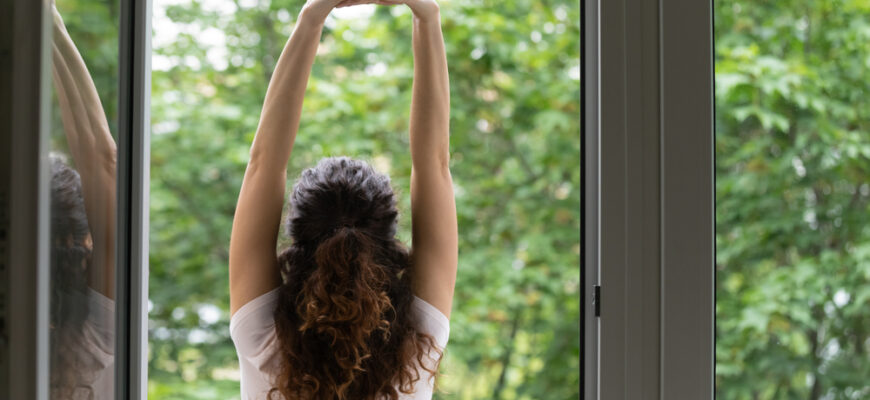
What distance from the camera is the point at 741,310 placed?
89 cm

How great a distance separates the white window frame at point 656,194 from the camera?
863 mm

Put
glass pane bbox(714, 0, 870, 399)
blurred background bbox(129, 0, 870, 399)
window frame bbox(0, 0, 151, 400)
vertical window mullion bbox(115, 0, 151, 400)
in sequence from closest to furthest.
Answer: window frame bbox(0, 0, 151, 400)
vertical window mullion bbox(115, 0, 151, 400)
glass pane bbox(714, 0, 870, 399)
blurred background bbox(129, 0, 870, 399)

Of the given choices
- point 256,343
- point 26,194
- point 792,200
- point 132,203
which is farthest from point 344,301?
point 792,200

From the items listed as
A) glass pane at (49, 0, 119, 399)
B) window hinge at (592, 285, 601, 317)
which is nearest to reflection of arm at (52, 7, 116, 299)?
glass pane at (49, 0, 119, 399)

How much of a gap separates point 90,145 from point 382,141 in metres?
1.44

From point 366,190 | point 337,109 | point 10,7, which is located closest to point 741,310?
point 366,190

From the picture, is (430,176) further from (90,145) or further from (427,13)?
(90,145)

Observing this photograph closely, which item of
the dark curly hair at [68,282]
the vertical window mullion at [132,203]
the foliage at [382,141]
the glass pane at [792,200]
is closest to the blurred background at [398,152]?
the foliage at [382,141]

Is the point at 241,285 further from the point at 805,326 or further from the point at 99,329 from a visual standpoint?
the point at 805,326

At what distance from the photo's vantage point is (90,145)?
2.36 feet

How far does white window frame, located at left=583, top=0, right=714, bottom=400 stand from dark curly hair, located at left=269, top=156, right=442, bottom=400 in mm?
283

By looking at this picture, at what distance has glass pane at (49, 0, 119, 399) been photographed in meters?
0.66

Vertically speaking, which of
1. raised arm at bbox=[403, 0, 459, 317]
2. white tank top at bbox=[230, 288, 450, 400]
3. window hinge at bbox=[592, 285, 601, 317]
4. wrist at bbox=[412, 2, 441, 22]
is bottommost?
white tank top at bbox=[230, 288, 450, 400]

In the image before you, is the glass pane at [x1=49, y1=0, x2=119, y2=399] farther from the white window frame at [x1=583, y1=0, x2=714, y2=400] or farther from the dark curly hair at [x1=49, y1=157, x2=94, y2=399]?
the white window frame at [x1=583, y1=0, x2=714, y2=400]
